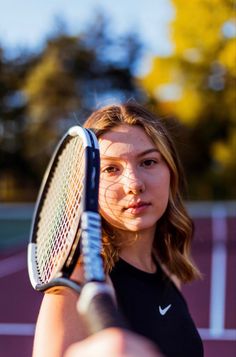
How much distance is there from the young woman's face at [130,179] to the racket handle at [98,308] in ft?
1.27

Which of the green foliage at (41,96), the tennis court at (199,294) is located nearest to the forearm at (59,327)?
the tennis court at (199,294)

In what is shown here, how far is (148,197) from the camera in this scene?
156 centimetres

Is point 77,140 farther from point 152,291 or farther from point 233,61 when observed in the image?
point 233,61

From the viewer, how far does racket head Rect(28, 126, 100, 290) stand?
135 centimetres

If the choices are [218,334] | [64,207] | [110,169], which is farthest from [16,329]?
[110,169]

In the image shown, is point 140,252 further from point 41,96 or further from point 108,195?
point 41,96

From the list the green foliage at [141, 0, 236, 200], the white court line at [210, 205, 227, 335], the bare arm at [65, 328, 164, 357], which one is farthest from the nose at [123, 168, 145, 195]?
the green foliage at [141, 0, 236, 200]

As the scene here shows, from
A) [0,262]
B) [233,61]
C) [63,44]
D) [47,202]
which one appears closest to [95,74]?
[63,44]

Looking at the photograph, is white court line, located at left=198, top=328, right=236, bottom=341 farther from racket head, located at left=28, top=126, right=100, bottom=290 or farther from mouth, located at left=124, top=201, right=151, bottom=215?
mouth, located at left=124, top=201, right=151, bottom=215

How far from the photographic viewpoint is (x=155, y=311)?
1577 millimetres

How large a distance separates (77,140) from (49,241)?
32cm

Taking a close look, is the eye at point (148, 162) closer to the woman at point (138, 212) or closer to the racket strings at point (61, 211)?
the woman at point (138, 212)

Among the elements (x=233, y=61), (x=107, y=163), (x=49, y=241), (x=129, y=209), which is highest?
(x=233, y=61)

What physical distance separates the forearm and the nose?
Result: 321 mm
